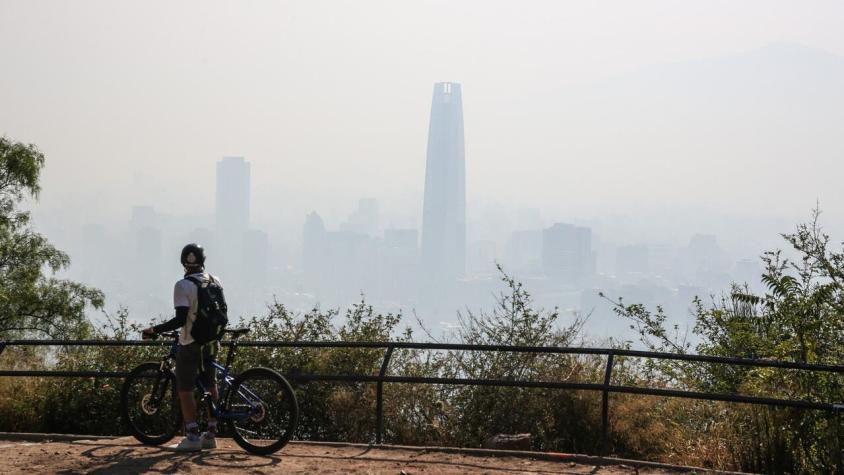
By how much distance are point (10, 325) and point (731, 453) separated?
35.1 metres

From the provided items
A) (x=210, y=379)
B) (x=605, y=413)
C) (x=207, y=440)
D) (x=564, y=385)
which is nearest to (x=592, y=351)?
(x=564, y=385)

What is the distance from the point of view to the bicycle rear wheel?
991cm

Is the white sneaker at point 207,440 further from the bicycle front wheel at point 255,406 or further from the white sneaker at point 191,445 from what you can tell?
the bicycle front wheel at point 255,406

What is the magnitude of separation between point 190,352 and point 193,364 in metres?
0.12

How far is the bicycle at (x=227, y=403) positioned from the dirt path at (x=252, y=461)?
19 centimetres

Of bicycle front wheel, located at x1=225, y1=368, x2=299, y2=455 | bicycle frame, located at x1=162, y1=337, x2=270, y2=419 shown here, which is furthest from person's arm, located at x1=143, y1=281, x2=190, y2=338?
bicycle front wheel, located at x1=225, y1=368, x2=299, y2=455

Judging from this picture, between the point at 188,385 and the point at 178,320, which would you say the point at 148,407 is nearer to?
the point at 188,385

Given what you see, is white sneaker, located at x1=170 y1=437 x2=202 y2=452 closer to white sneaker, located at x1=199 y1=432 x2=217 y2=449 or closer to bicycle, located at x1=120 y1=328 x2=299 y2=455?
white sneaker, located at x1=199 y1=432 x2=217 y2=449

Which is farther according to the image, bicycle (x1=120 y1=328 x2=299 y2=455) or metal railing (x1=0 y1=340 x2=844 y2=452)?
bicycle (x1=120 y1=328 x2=299 y2=455)

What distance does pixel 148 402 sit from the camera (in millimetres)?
10023


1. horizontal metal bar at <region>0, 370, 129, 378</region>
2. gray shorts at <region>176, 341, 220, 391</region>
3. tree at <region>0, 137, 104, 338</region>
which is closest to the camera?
gray shorts at <region>176, 341, 220, 391</region>

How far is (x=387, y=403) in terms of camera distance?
35.6 feet

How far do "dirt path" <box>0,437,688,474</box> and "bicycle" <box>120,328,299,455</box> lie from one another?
19cm

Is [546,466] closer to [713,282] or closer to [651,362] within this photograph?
[651,362]
